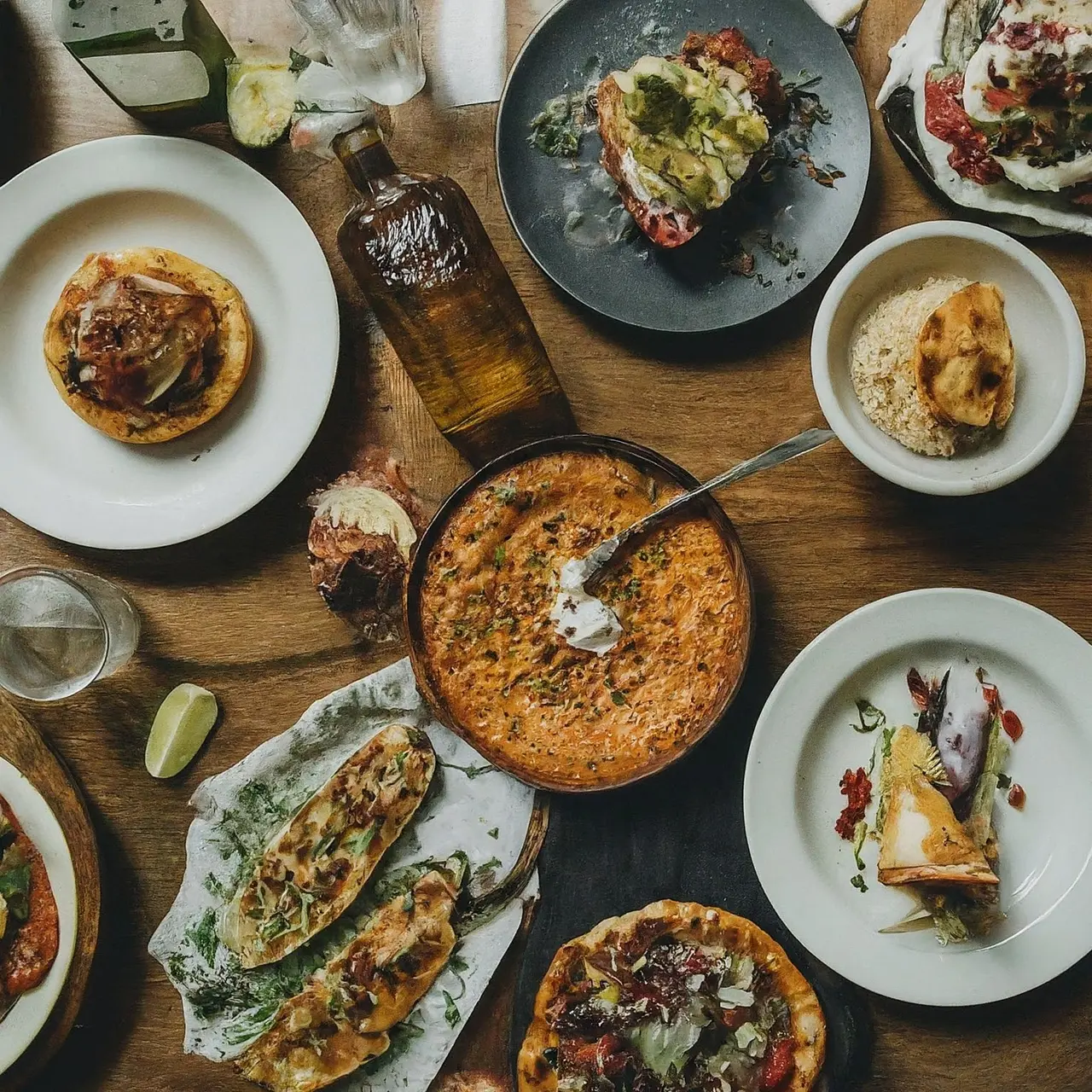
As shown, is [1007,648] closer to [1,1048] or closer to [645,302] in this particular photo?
[645,302]

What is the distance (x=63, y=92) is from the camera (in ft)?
8.22

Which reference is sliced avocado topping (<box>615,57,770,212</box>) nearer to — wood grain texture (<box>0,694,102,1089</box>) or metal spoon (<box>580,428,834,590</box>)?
metal spoon (<box>580,428,834,590</box>)

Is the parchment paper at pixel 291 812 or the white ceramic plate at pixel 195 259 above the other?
Result: the white ceramic plate at pixel 195 259

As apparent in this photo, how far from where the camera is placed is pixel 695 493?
2252mm

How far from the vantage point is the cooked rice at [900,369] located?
88.4 inches

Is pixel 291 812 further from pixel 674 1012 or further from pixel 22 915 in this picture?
pixel 674 1012

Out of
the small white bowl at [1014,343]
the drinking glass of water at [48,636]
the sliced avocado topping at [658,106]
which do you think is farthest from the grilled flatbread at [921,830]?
the drinking glass of water at [48,636]

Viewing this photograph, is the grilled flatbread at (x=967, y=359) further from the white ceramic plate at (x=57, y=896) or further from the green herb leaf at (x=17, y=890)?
the green herb leaf at (x=17, y=890)

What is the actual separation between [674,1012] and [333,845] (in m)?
0.90

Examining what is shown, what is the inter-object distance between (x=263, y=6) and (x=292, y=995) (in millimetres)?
2427

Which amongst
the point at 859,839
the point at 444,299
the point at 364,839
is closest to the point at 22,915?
the point at 364,839

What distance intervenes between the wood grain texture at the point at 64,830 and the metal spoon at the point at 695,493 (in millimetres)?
1382

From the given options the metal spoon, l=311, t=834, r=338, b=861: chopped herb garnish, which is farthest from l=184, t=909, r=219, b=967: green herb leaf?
the metal spoon

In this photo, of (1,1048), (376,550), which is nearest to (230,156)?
(376,550)
